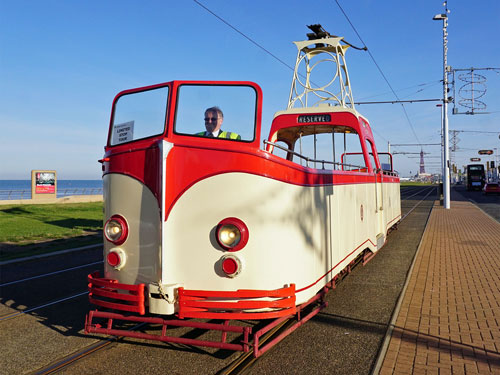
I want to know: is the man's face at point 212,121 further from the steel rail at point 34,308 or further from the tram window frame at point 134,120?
the steel rail at point 34,308

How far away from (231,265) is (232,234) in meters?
0.30

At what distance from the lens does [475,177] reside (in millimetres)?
59781

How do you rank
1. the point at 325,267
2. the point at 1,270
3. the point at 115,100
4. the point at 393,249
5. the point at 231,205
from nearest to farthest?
the point at 231,205 < the point at 115,100 < the point at 325,267 < the point at 1,270 < the point at 393,249

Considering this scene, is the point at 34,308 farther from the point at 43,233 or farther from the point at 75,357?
the point at 43,233

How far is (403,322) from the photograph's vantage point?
5.46 m

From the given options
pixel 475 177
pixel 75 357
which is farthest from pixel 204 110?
pixel 475 177

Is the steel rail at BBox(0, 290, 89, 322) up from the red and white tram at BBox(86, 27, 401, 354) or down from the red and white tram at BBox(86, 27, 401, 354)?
down

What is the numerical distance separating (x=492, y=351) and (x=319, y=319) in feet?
6.55

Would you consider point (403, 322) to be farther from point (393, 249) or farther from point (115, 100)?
point (393, 249)

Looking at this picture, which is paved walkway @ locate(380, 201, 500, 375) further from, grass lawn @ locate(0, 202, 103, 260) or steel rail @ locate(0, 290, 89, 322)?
grass lawn @ locate(0, 202, 103, 260)

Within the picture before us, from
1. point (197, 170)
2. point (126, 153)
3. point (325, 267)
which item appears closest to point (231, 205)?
point (197, 170)

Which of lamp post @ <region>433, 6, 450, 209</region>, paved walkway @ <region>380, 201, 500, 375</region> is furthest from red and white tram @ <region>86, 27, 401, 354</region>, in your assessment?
lamp post @ <region>433, 6, 450, 209</region>

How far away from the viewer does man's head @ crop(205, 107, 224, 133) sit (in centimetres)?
457

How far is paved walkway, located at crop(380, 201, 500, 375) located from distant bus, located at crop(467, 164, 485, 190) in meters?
54.9
